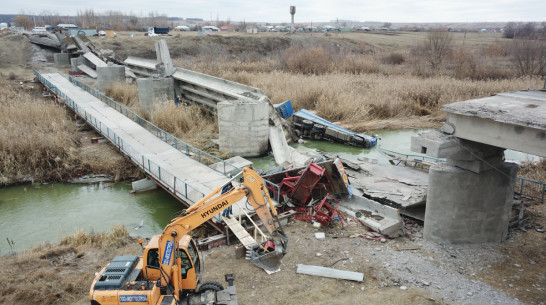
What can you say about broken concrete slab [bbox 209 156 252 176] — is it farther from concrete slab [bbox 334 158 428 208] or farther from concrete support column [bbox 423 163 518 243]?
concrete support column [bbox 423 163 518 243]

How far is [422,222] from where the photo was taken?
12016 mm

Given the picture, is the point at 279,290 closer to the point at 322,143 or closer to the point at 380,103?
the point at 322,143

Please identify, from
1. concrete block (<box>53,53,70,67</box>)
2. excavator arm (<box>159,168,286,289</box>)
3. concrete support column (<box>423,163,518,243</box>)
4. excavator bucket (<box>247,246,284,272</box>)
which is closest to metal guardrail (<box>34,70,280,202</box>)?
excavator bucket (<box>247,246,284,272</box>)

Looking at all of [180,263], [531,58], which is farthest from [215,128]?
[531,58]

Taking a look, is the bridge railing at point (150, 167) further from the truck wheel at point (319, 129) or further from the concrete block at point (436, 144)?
the truck wheel at point (319, 129)

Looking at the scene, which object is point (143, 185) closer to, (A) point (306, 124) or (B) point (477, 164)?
(A) point (306, 124)

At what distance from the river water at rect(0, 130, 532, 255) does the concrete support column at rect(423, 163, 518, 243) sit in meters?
8.18

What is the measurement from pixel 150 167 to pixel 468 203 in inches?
431

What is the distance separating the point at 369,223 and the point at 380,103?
58.2 feet

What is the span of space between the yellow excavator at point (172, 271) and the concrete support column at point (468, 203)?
4.64m

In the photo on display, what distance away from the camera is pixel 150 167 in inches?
613

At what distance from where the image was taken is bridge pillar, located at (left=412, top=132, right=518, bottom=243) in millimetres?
9797

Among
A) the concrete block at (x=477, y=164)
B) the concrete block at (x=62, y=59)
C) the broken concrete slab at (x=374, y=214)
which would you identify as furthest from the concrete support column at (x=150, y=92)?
the concrete block at (x=62, y=59)

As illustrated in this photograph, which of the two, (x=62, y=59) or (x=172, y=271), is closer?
(x=172, y=271)
